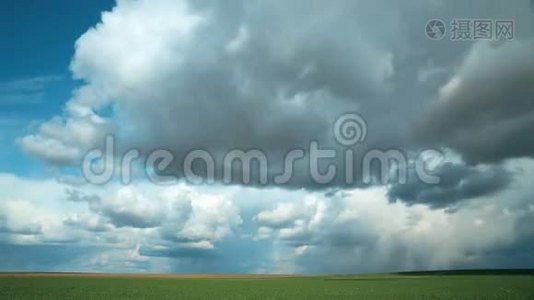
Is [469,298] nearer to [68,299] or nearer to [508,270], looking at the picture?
[68,299]

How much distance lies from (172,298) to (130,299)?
135 inches

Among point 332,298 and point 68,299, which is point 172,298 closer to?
point 68,299

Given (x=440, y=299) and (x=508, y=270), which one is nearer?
(x=440, y=299)

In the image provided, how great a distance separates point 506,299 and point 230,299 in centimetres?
2184

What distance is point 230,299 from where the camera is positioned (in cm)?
4453

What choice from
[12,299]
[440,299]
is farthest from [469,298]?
[12,299]

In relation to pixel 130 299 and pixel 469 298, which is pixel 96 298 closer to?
pixel 130 299

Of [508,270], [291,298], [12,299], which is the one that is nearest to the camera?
[12,299]

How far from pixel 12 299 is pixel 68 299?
412 cm

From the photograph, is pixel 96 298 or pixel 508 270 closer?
pixel 96 298

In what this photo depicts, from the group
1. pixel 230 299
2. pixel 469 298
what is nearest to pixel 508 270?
pixel 469 298

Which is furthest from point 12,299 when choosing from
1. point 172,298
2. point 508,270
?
point 508,270

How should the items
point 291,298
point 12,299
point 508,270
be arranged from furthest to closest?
point 508,270, point 291,298, point 12,299

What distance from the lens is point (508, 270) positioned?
17912 cm
